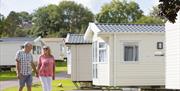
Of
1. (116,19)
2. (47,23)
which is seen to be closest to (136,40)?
(116,19)

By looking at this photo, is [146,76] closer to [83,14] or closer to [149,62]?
[149,62]

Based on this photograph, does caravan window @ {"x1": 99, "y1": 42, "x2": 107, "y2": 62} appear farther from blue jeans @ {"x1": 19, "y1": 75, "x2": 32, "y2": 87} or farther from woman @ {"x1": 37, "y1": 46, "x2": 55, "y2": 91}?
blue jeans @ {"x1": 19, "y1": 75, "x2": 32, "y2": 87}

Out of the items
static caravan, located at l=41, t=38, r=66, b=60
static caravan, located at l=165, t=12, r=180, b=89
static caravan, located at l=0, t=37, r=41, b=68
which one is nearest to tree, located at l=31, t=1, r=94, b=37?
static caravan, located at l=41, t=38, r=66, b=60

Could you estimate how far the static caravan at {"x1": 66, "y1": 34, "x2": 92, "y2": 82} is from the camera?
2877 centimetres

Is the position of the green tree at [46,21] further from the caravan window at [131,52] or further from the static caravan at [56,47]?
the caravan window at [131,52]

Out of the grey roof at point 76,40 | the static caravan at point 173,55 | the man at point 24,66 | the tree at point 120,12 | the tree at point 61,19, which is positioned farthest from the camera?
the tree at point 61,19

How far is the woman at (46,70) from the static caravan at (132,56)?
9.58 metres

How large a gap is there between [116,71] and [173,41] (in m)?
4.59

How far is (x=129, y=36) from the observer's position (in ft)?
85.8

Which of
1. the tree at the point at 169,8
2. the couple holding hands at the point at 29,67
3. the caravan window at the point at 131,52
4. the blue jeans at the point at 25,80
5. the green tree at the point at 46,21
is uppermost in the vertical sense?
the green tree at the point at 46,21

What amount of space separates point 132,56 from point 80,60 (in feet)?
11.6

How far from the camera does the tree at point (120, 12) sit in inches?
3686

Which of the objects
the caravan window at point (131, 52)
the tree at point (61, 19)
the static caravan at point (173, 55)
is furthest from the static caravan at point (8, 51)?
the tree at point (61, 19)

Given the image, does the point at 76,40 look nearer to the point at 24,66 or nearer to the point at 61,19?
the point at 24,66
